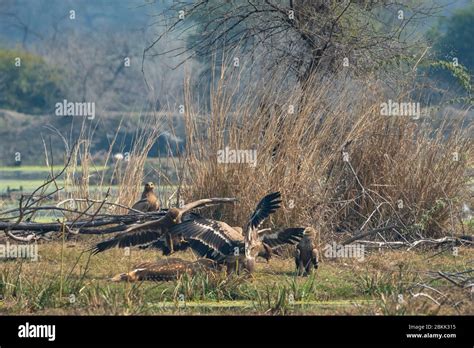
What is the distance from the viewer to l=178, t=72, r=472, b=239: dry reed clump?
1266cm

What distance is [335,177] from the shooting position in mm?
13500

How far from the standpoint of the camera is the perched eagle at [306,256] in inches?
439

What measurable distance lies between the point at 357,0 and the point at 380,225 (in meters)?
3.70

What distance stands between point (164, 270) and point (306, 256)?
1395 millimetres

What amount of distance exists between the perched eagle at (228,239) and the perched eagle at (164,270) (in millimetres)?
156
